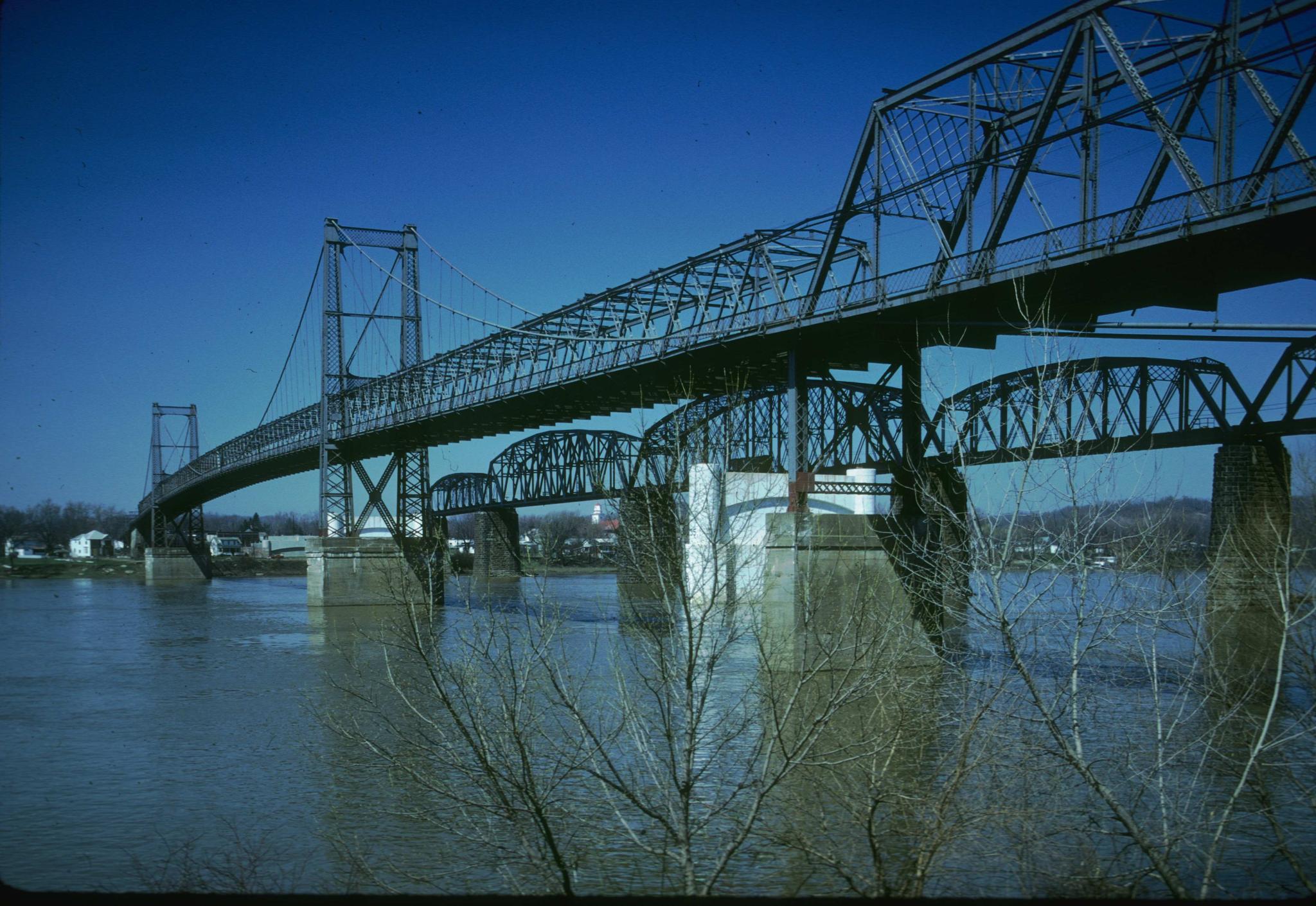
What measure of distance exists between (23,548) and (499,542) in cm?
4115

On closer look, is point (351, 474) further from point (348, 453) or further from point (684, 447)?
point (684, 447)

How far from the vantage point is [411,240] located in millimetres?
60625

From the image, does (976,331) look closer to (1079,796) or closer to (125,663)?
(1079,796)

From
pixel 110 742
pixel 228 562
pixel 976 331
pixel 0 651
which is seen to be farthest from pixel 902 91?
pixel 228 562

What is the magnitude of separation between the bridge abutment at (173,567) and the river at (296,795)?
2344 inches

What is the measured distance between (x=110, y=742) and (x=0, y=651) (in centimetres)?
1787

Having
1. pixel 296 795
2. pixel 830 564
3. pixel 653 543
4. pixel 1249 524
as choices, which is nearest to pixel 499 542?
pixel 830 564

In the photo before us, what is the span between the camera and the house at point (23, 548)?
257 ft

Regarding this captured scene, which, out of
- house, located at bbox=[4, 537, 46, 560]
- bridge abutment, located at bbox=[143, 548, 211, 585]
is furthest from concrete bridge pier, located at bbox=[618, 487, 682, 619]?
bridge abutment, located at bbox=[143, 548, 211, 585]

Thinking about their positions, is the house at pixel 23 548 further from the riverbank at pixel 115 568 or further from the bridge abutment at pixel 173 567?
the bridge abutment at pixel 173 567

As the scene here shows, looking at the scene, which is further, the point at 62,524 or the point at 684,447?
the point at 62,524

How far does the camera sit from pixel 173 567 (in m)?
86.3

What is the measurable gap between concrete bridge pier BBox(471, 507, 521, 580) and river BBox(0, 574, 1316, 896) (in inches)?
2124

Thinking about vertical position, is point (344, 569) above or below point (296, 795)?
above
